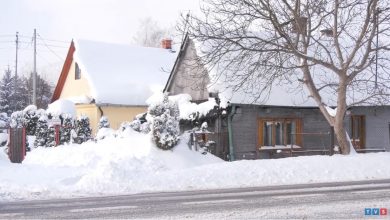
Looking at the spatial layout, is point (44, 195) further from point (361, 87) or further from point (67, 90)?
point (67, 90)

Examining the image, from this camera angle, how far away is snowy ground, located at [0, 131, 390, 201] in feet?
47.8

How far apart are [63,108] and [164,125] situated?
11.5 metres

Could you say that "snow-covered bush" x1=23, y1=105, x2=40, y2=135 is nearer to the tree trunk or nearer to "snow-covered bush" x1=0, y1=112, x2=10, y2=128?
"snow-covered bush" x1=0, y1=112, x2=10, y2=128

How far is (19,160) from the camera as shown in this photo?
21.5 m

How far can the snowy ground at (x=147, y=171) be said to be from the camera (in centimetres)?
1456

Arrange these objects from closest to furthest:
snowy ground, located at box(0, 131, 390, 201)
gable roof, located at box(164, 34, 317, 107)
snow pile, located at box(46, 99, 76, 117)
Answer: snowy ground, located at box(0, 131, 390, 201) < gable roof, located at box(164, 34, 317, 107) < snow pile, located at box(46, 99, 76, 117)

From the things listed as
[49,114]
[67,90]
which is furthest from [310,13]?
[67,90]

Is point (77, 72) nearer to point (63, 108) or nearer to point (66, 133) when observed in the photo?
point (63, 108)

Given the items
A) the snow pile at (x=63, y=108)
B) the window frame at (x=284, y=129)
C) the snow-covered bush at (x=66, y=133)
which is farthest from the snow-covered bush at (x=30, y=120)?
the window frame at (x=284, y=129)

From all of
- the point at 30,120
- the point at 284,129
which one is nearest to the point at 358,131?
the point at 284,129

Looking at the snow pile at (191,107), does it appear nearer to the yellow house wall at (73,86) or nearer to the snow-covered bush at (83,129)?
the snow-covered bush at (83,129)

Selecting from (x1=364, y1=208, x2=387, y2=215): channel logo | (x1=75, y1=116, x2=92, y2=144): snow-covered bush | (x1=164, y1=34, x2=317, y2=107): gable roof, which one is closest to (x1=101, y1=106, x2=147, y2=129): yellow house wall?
(x1=75, y1=116, x2=92, y2=144): snow-covered bush

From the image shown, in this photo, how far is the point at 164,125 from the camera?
66.1 feet

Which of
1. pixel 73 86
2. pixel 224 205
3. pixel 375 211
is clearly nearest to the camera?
pixel 375 211
